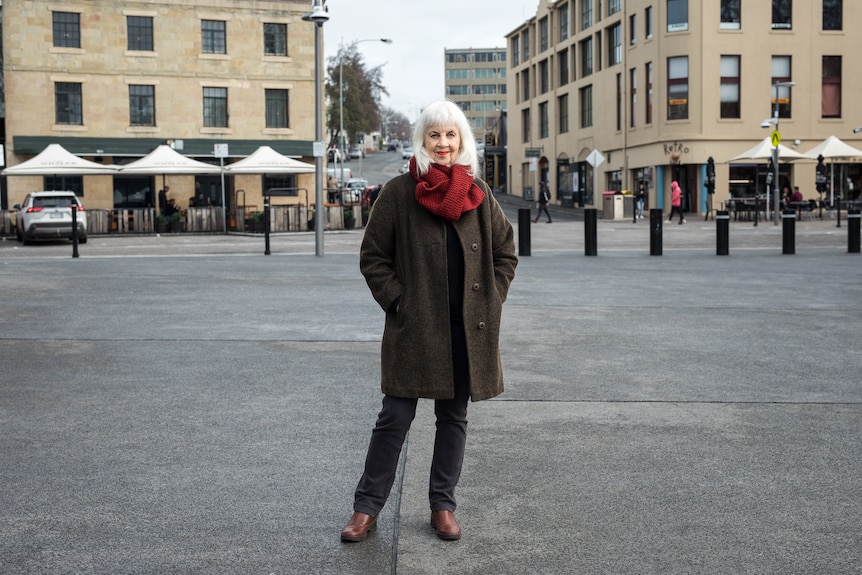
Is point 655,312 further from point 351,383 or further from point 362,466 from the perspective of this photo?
point 362,466

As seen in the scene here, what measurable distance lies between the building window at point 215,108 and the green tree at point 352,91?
34.3 meters

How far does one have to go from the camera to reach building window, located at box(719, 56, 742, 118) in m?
47.6

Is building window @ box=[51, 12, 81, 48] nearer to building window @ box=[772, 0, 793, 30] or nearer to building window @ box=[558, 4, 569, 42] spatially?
building window @ box=[772, 0, 793, 30]

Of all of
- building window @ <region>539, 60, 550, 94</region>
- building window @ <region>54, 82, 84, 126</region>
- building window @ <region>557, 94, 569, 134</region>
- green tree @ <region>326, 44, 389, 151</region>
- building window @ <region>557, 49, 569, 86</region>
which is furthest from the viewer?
green tree @ <region>326, 44, 389, 151</region>

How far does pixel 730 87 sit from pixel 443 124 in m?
46.1

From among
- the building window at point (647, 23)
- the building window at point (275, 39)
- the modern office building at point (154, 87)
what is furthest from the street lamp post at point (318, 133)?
the building window at point (647, 23)

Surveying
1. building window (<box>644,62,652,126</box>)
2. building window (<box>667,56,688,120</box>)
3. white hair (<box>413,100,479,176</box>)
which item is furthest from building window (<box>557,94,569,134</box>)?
white hair (<box>413,100,479,176</box>)

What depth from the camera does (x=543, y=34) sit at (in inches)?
2694

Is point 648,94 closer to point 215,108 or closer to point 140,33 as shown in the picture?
point 215,108

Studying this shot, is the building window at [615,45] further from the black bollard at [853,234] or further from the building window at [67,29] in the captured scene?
the black bollard at [853,234]

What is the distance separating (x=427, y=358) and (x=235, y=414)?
253 cm

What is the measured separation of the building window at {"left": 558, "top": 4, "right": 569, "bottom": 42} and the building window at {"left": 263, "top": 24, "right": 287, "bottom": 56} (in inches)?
912

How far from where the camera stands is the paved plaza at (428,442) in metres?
4.04

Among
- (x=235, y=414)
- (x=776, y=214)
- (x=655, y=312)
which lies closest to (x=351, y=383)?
(x=235, y=414)
